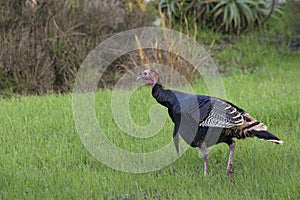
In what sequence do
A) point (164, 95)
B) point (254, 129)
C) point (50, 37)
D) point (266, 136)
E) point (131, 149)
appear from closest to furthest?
point (266, 136)
point (254, 129)
point (164, 95)
point (131, 149)
point (50, 37)

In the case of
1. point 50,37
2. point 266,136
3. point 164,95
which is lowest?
point 50,37

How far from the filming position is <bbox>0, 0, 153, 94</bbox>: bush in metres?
9.98

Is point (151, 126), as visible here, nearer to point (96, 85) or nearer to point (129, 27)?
point (96, 85)

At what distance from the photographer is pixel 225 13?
14211 mm

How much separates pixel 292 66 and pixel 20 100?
574cm

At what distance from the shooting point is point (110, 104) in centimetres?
847

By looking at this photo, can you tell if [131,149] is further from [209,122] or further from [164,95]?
[209,122]

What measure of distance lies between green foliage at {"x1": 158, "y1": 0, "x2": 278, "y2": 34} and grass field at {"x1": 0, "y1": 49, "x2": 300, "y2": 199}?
5642 mm

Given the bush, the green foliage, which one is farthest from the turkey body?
the green foliage

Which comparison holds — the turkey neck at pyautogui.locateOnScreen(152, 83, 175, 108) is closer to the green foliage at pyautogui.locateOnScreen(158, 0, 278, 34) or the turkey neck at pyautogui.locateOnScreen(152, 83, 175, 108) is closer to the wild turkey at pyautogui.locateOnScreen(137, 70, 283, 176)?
the wild turkey at pyautogui.locateOnScreen(137, 70, 283, 176)

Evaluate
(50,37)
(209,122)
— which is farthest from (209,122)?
(50,37)

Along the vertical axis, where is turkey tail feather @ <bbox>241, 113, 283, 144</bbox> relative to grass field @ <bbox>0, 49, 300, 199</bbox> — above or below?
above

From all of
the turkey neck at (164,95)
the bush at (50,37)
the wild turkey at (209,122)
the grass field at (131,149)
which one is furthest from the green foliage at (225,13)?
the wild turkey at (209,122)

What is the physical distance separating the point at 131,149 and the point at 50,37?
500 cm
